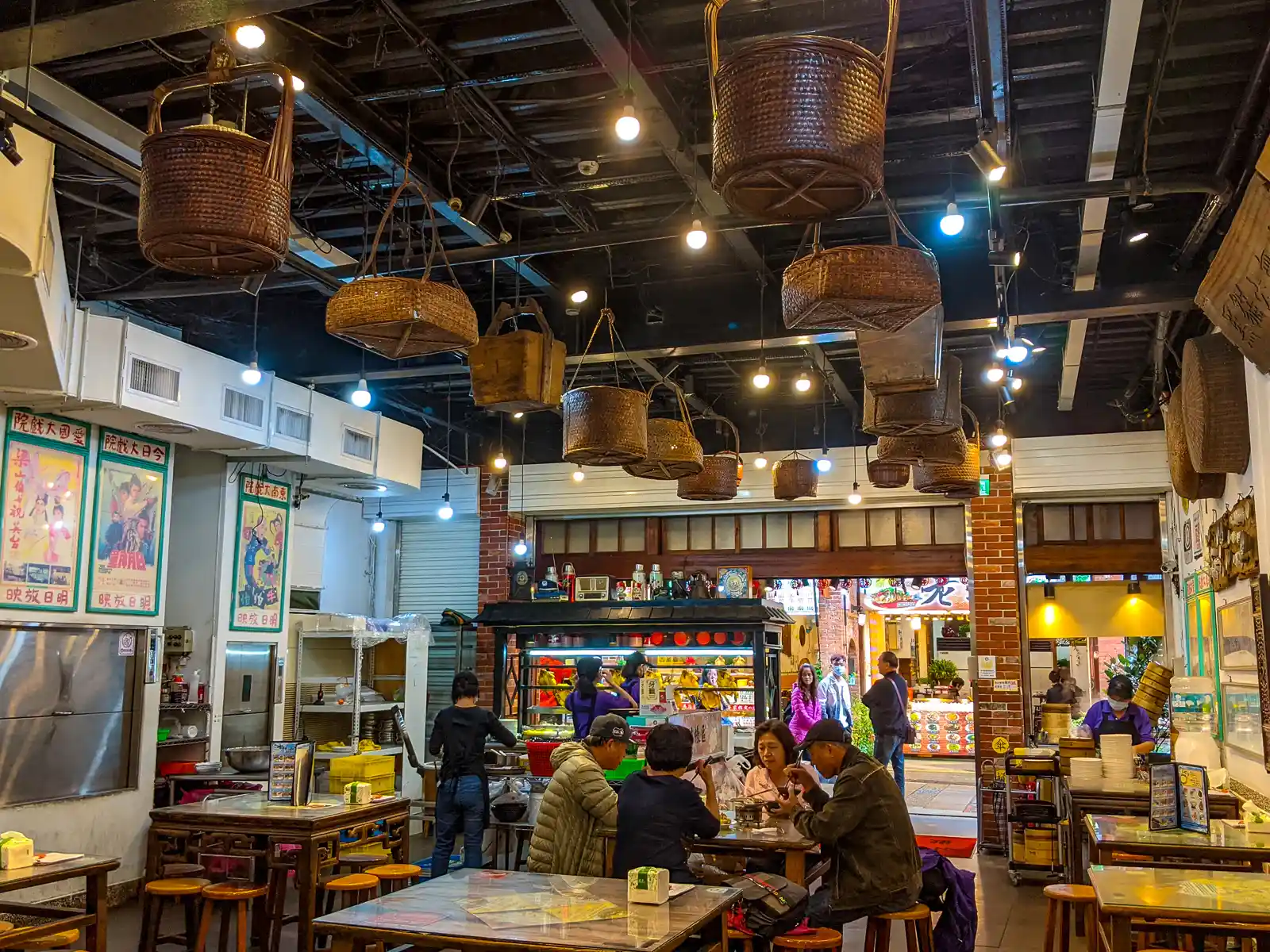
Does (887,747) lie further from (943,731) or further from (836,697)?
(943,731)

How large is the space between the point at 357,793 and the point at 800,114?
4809 mm

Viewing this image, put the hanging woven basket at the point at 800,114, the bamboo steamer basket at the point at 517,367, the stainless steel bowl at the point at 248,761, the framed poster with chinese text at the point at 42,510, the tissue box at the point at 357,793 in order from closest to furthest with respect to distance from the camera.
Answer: the hanging woven basket at the point at 800,114 < the bamboo steamer basket at the point at 517,367 < the tissue box at the point at 357,793 < the framed poster with chinese text at the point at 42,510 < the stainless steel bowl at the point at 248,761

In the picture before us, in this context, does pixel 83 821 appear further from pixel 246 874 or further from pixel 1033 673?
pixel 1033 673

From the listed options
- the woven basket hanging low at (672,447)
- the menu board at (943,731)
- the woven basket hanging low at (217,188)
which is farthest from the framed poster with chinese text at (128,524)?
the menu board at (943,731)

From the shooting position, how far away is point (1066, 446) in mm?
11141

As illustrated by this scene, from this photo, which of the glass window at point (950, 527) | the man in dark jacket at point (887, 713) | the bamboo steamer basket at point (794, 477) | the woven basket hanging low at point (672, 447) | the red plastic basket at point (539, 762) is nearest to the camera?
the woven basket hanging low at point (672, 447)

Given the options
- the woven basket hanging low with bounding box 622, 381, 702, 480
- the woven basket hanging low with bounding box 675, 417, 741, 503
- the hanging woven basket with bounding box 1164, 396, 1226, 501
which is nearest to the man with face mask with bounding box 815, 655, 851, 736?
the woven basket hanging low with bounding box 675, 417, 741, 503

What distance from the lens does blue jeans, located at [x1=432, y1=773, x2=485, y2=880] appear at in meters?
7.77

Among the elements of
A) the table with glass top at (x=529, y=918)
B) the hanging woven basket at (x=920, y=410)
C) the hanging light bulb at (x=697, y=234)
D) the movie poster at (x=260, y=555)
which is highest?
the hanging light bulb at (x=697, y=234)

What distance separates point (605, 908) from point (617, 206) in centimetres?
415

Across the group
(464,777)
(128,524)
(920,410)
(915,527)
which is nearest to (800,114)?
(920,410)

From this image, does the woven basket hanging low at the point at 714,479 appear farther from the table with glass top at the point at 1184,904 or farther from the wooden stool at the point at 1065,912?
the table with glass top at the point at 1184,904

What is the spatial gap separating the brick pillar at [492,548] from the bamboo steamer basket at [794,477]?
15.4ft

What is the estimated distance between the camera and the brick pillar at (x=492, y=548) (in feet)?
42.1
